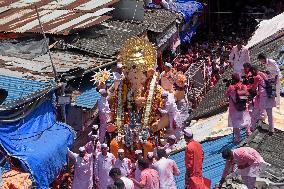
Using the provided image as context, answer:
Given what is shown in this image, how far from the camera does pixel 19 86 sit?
44.6 feet

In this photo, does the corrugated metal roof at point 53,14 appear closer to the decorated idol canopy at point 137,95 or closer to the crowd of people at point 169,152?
the crowd of people at point 169,152

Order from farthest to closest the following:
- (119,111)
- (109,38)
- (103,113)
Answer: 1. (109,38)
2. (103,113)
3. (119,111)

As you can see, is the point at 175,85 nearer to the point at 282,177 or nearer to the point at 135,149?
the point at 135,149

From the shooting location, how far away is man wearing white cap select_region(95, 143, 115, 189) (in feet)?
37.8

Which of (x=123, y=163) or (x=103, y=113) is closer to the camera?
(x=123, y=163)

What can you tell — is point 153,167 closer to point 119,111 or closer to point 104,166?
point 104,166

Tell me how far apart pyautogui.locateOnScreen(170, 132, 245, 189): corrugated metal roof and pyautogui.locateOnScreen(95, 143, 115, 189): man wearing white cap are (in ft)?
4.35

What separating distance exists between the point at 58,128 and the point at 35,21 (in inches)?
226

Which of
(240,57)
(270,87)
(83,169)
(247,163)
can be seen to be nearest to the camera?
(247,163)

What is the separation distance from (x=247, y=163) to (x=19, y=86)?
21.5 ft

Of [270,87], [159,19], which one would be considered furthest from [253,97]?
[159,19]

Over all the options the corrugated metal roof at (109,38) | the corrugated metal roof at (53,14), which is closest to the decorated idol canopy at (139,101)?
the corrugated metal roof at (109,38)

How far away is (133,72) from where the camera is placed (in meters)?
12.0

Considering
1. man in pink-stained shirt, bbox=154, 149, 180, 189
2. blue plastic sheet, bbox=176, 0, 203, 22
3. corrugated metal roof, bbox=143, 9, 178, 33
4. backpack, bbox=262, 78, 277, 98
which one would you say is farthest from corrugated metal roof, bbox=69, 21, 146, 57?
man in pink-stained shirt, bbox=154, 149, 180, 189
